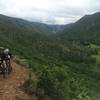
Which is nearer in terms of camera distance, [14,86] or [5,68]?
[14,86]

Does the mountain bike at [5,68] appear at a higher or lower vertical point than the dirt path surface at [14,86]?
higher

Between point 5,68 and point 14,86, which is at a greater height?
point 5,68

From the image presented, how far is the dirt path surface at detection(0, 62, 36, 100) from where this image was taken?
13.8 metres

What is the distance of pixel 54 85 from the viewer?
44.4 ft

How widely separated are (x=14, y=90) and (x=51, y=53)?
593 ft

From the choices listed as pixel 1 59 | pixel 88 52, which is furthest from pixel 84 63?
pixel 1 59

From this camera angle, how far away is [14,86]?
1530cm

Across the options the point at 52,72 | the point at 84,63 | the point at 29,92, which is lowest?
the point at 84,63

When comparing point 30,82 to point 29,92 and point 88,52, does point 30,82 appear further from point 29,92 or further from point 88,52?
point 88,52

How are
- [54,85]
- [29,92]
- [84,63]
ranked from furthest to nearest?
1. [84,63]
2. [29,92]
3. [54,85]

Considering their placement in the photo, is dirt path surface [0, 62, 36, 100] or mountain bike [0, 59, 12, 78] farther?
mountain bike [0, 59, 12, 78]

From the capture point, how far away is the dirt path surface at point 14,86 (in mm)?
13797

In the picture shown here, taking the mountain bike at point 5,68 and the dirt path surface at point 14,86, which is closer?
the dirt path surface at point 14,86

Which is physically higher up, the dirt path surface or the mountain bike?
the mountain bike
